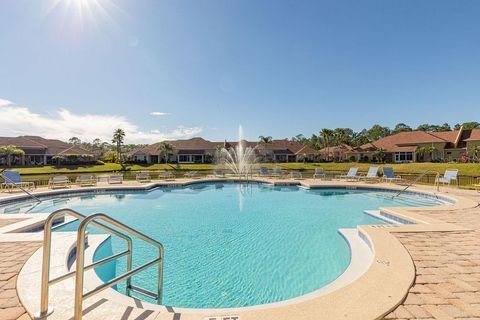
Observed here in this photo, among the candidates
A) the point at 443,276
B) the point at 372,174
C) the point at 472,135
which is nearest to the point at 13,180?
the point at 443,276

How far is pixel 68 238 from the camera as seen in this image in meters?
5.66

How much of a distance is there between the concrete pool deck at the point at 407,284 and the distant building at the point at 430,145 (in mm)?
46230

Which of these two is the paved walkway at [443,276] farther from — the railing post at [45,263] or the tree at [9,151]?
the tree at [9,151]

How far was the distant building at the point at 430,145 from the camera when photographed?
4262 cm

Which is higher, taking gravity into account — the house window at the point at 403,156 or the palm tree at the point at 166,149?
the palm tree at the point at 166,149

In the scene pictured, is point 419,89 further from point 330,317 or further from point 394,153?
point 330,317

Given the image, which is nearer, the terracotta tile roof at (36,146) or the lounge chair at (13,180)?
the lounge chair at (13,180)

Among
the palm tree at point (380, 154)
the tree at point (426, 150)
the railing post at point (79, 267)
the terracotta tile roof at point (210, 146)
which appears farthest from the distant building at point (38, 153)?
the tree at point (426, 150)

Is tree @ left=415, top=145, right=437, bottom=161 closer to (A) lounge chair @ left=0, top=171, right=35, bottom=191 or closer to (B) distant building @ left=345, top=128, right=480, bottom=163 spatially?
(B) distant building @ left=345, top=128, right=480, bottom=163

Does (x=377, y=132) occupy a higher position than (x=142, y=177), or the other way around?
(x=377, y=132)

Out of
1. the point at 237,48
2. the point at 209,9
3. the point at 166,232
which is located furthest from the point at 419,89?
the point at 166,232

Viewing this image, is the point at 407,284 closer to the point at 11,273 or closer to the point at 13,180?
the point at 11,273

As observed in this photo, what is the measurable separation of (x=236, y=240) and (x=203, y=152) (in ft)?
160

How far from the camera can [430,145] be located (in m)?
43.8
